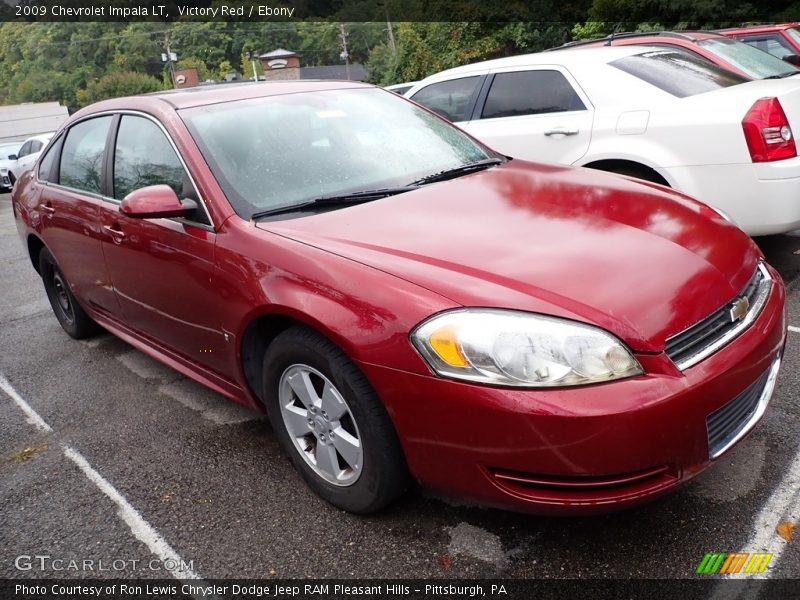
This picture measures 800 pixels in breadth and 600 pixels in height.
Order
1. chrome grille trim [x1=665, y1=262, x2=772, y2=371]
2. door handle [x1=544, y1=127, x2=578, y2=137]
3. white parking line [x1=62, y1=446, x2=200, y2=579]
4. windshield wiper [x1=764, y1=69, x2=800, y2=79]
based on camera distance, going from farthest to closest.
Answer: windshield wiper [x1=764, y1=69, x2=800, y2=79] < door handle [x1=544, y1=127, x2=578, y2=137] < white parking line [x1=62, y1=446, x2=200, y2=579] < chrome grille trim [x1=665, y1=262, x2=772, y2=371]

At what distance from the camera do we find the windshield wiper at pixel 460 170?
2955mm

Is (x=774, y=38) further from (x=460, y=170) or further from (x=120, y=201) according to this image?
(x=120, y=201)

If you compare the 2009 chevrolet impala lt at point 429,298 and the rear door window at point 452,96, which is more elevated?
the rear door window at point 452,96

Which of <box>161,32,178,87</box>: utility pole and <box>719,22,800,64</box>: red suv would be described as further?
<box>161,32,178,87</box>: utility pole

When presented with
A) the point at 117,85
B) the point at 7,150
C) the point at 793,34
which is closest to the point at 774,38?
the point at 793,34

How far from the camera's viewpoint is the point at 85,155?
153 inches

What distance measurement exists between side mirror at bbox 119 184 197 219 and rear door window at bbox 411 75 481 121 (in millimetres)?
3225

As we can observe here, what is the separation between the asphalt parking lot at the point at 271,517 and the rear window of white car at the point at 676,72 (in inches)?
74.6

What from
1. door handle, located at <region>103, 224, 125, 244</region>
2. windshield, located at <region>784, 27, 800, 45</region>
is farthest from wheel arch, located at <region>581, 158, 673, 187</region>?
windshield, located at <region>784, 27, 800, 45</region>

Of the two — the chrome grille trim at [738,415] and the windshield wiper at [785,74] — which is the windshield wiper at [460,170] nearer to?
the chrome grille trim at [738,415]

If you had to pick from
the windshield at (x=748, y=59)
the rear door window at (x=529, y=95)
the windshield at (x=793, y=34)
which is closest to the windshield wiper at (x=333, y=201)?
the rear door window at (x=529, y=95)

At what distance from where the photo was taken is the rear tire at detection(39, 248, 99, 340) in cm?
446

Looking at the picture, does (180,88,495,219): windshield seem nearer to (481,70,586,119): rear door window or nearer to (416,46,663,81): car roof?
(481,70,586,119): rear door window

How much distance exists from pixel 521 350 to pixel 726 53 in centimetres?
527
